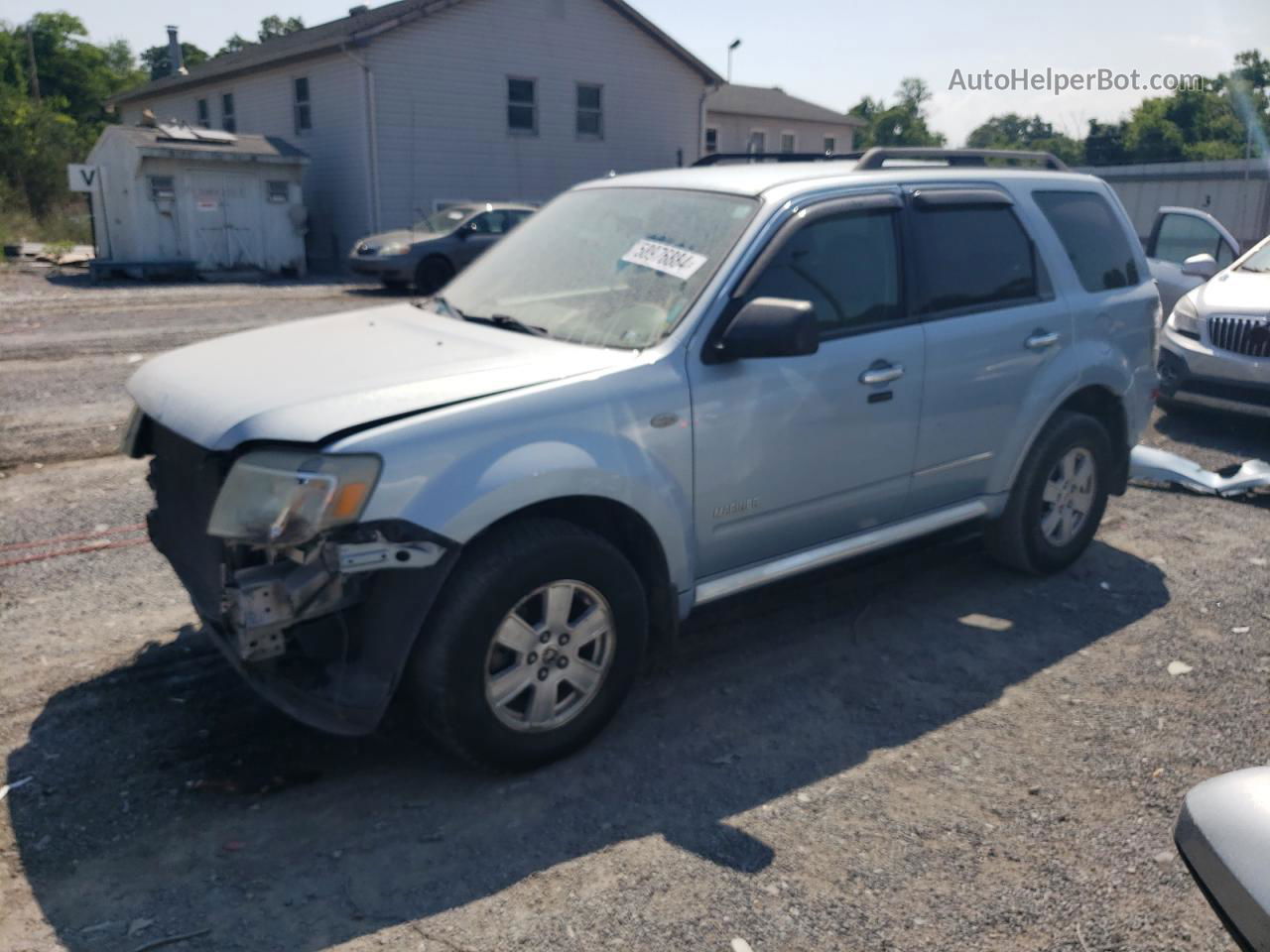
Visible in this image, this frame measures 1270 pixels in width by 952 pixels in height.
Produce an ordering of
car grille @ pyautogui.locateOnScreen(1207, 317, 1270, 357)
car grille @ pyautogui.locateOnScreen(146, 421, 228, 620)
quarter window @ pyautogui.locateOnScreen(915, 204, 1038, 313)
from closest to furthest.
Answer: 1. car grille @ pyautogui.locateOnScreen(146, 421, 228, 620)
2. quarter window @ pyautogui.locateOnScreen(915, 204, 1038, 313)
3. car grille @ pyautogui.locateOnScreen(1207, 317, 1270, 357)

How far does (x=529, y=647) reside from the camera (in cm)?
349

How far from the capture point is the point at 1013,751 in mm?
3885

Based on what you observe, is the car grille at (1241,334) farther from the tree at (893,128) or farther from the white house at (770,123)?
the tree at (893,128)

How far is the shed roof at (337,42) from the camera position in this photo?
23.2 m

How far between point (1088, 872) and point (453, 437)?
228cm

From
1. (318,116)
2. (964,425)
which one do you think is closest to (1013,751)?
(964,425)

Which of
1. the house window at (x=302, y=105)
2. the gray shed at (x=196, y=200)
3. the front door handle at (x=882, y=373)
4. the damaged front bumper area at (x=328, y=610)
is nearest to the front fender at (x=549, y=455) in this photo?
the damaged front bumper area at (x=328, y=610)

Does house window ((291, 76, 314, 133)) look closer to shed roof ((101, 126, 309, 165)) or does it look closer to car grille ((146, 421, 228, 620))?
shed roof ((101, 126, 309, 165))

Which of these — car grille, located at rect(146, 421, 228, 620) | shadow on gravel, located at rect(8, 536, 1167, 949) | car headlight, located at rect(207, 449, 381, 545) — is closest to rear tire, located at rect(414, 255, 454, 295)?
shadow on gravel, located at rect(8, 536, 1167, 949)

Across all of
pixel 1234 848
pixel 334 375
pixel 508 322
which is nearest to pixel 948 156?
pixel 508 322

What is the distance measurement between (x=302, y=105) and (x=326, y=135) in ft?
4.28

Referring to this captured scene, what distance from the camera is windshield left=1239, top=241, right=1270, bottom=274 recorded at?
9219 millimetres

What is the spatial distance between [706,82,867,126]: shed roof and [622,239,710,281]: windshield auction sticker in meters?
32.1

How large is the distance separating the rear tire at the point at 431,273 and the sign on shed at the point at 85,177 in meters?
8.50
